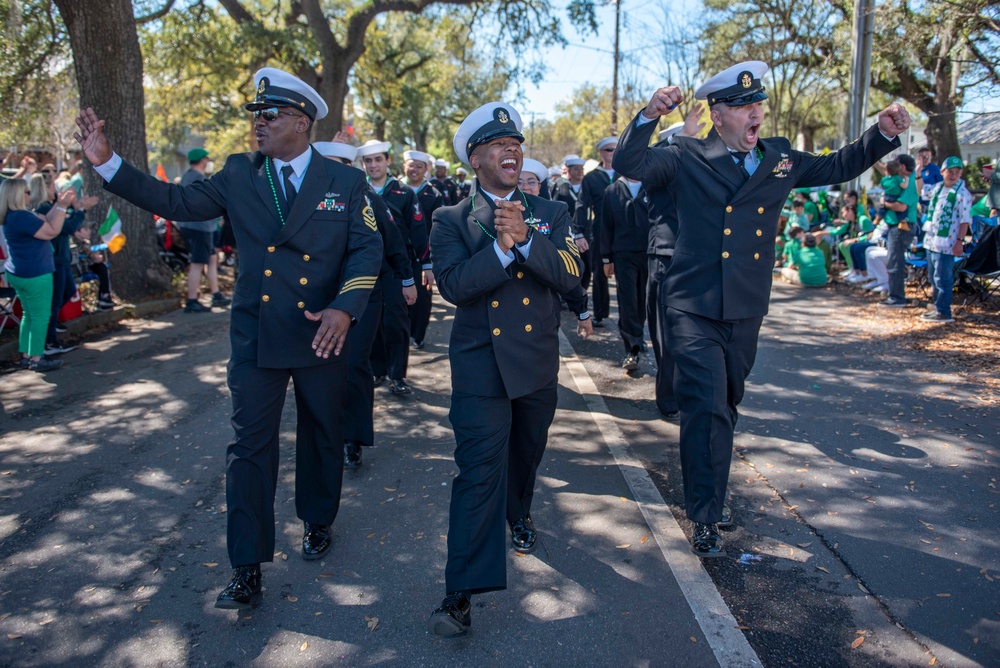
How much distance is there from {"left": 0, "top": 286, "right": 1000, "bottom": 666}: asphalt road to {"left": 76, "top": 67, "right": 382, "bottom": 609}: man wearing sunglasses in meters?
0.52

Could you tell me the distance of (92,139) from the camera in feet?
11.5

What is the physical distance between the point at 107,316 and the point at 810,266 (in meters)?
11.1

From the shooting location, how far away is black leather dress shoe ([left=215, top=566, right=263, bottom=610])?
3469mm

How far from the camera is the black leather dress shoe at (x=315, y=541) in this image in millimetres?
4055

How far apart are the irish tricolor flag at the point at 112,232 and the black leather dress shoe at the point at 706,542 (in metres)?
9.74

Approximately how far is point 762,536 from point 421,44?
29030mm

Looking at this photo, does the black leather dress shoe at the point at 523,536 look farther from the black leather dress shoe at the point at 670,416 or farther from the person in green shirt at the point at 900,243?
the person in green shirt at the point at 900,243

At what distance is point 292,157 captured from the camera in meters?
3.83

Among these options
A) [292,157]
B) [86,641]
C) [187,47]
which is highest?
[187,47]

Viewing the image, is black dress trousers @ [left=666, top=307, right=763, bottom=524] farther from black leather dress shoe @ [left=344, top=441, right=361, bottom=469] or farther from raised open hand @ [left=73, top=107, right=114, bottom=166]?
raised open hand @ [left=73, top=107, right=114, bottom=166]

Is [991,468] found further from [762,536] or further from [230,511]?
[230,511]

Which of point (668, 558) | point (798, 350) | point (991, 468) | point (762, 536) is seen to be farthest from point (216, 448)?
point (798, 350)

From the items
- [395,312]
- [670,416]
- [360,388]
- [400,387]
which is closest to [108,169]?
[360,388]

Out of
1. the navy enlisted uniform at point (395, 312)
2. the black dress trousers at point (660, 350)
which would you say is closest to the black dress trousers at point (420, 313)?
the navy enlisted uniform at point (395, 312)
